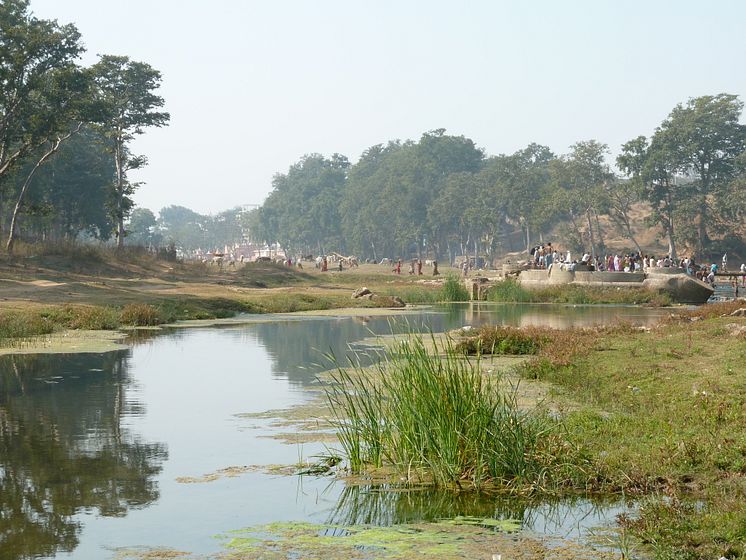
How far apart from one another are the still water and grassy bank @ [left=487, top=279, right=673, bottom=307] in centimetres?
3020

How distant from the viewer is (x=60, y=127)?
2101 inches

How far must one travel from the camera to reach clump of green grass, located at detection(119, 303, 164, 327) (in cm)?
3506

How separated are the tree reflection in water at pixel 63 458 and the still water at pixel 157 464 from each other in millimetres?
22

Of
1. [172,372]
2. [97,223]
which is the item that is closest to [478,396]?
[172,372]

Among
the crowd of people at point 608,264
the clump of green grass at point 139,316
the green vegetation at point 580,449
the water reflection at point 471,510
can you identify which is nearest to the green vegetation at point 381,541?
the water reflection at point 471,510

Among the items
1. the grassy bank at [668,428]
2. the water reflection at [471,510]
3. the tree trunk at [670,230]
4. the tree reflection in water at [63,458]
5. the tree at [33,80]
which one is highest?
the tree at [33,80]

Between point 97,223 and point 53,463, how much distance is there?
7537 centimetres

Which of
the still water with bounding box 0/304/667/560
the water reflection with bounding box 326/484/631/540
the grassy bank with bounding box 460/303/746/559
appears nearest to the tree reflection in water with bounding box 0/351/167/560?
the still water with bounding box 0/304/667/560

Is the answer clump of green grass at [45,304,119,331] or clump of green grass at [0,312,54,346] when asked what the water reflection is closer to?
clump of green grass at [0,312,54,346]

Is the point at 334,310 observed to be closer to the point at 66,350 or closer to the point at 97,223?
the point at 66,350

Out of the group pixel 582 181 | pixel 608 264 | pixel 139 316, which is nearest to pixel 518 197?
pixel 582 181

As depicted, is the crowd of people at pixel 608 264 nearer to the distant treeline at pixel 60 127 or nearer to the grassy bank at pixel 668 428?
the distant treeline at pixel 60 127

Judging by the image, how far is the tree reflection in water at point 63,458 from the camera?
→ 10109 mm

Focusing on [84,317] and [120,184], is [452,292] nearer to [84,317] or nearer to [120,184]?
[84,317]
